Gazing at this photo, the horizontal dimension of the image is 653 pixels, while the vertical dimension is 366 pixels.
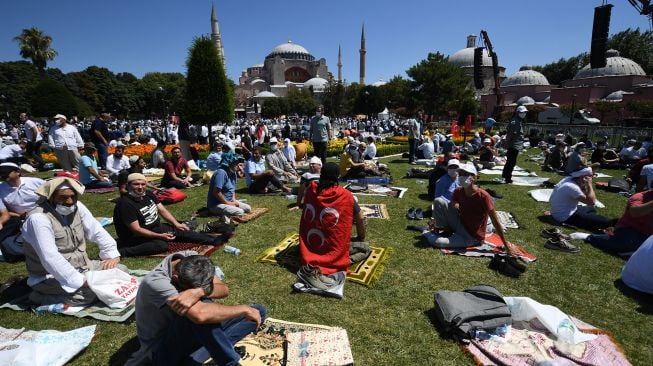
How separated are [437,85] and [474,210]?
4555cm

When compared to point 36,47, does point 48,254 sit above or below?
below

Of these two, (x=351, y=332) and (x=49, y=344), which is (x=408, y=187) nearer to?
(x=351, y=332)

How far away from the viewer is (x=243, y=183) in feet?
33.0

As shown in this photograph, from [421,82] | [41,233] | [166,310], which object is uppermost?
[421,82]

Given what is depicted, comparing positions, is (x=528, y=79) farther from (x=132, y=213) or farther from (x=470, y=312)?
(x=132, y=213)

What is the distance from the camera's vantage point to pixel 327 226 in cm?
422

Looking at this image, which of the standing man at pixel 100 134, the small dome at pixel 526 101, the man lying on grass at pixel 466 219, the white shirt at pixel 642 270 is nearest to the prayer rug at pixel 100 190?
the standing man at pixel 100 134

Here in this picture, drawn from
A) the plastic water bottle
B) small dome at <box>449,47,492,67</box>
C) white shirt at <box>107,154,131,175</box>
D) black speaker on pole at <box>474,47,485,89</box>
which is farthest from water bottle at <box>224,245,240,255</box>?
small dome at <box>449,47,492,67</box>

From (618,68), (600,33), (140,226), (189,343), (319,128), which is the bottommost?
(189,343)

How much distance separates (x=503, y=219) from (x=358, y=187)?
144 inches

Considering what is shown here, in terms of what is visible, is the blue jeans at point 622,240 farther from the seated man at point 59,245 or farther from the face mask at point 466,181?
the seated man at point 59,245

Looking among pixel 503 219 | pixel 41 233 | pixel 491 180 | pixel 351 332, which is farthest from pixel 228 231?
pixel 491 180

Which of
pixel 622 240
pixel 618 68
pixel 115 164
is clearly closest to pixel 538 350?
pixel 622 240

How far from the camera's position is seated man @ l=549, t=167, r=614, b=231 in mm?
5762
